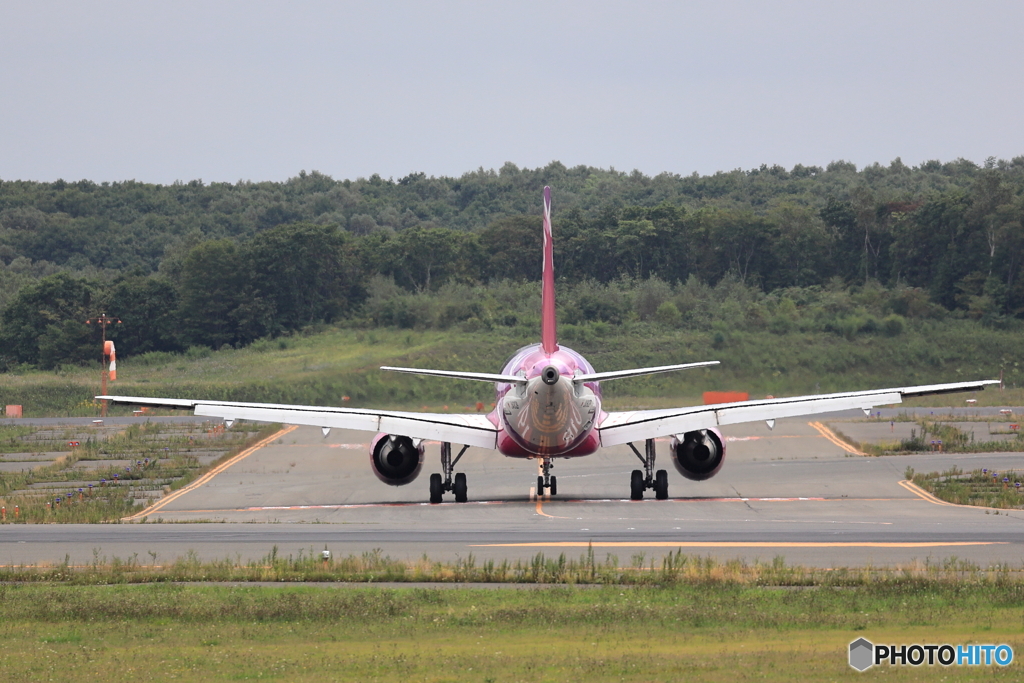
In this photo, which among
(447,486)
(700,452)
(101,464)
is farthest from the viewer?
(101,464)

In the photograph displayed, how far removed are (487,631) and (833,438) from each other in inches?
1708

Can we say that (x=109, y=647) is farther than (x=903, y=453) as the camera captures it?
No

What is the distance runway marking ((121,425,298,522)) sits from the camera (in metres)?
38.0

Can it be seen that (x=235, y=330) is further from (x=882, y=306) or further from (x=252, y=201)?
(x=252, y=201)

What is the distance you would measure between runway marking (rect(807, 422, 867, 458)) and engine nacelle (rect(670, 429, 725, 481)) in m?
15.6

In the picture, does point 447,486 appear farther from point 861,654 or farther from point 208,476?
point 861,654

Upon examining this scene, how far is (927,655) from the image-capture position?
54.0 feet

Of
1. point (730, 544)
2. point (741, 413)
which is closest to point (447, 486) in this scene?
point (741, 413)

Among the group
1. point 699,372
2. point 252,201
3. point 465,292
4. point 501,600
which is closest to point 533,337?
point 465,292

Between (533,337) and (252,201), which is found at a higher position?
(252,201)

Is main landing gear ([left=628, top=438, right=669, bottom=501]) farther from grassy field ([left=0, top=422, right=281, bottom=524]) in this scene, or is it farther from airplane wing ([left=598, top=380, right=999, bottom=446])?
grassy field ([left=0, top=422, right=281, bottom=524])

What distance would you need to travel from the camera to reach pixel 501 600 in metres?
21.1

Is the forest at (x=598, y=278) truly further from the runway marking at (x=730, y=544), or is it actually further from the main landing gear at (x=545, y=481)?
the runway marking at (x=730, y=544)

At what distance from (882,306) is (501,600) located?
238 ft
